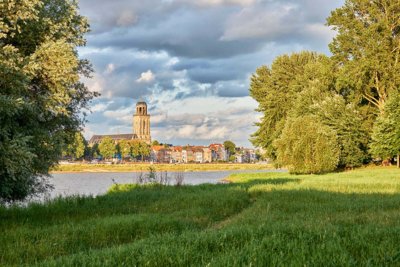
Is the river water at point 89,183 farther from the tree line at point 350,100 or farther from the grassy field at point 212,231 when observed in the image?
the tree line at point 350,100

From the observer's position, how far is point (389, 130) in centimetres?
4453

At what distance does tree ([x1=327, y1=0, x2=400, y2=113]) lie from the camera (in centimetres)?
4684

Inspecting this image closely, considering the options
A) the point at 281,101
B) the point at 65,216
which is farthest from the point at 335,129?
the point at 65,216

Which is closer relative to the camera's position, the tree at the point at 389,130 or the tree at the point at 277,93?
the tree at the point at 389,130

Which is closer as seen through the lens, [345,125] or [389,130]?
[389,130]

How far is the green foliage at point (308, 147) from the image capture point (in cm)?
4597

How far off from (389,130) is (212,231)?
4027 centimetres

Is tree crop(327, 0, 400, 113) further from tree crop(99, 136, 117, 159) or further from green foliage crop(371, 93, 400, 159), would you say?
tree crop(99, 136, 117, 159)

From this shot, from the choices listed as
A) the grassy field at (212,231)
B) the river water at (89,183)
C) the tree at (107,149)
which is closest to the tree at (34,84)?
the grassy field at (212,231)

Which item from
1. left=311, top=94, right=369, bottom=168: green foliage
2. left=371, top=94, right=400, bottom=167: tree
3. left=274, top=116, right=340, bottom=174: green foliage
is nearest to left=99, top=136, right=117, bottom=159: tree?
left=311, top=94, right=369, bottom=168: green foliage

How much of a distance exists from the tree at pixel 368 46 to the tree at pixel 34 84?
38.2 m

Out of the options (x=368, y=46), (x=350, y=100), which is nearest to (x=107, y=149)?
(x=350, y=100)

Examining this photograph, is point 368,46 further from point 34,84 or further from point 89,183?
point 34,84

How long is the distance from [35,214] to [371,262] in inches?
505
